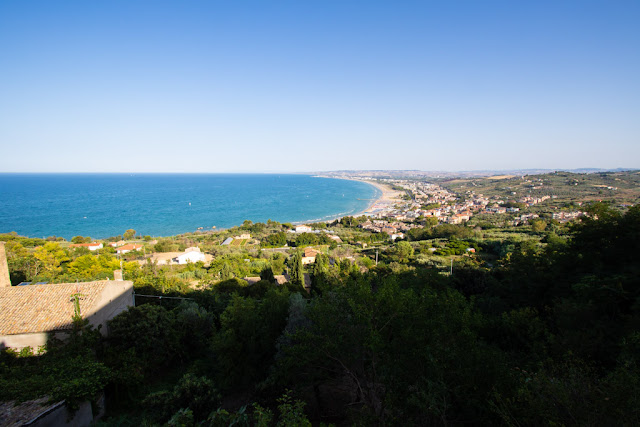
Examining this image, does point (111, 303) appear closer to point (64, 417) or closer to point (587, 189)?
point (64, 417)

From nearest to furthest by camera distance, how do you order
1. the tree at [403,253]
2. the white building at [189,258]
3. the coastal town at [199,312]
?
the coastal town at [199,312] → the white building at [189,258] → the tree at [403,253]

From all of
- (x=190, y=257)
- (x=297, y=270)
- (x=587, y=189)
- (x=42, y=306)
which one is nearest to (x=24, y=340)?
(x=42, y=306)

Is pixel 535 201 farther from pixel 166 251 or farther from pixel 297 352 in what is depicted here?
pixel 297 352

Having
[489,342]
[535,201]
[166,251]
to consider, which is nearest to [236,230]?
[166,251]

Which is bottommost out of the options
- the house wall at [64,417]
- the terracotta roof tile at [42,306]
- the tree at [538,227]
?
the tree at [538,227]

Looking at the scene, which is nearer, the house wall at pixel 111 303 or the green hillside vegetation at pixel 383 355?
the green hillside vegetation at pixel 383 355

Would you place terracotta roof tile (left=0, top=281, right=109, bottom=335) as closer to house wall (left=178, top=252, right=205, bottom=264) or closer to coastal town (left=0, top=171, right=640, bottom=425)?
coastal town (left=0, top=171, right=640, bottom=425)

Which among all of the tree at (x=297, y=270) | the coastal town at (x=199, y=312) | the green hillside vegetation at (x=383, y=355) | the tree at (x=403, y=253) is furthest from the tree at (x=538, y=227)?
the tree at (x=297, y=270)

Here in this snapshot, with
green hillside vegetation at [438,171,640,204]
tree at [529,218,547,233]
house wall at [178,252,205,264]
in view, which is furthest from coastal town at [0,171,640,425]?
green hillside vegetation at [438,171,640,204]

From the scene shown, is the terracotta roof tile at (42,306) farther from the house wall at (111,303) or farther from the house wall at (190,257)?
the house wall at (190,257)
